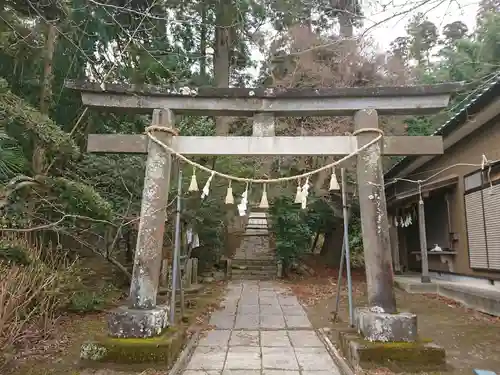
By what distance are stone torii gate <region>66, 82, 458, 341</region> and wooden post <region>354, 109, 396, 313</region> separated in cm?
1

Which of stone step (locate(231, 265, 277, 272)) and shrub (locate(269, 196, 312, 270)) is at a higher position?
shrub (locate(269, 196, 312, 270))

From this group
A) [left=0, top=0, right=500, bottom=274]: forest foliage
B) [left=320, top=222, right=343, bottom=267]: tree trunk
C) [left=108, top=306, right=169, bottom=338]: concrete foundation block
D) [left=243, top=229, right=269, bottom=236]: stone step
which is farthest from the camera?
[left=243, top=229, right=269, bottom=236]: stone step

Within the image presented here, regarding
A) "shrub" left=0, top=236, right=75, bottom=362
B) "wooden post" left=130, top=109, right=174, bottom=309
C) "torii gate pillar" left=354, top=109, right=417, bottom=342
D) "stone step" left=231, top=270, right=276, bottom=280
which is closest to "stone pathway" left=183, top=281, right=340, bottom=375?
"torii gate pillar" left=354, top=109, right=417, bottom=342

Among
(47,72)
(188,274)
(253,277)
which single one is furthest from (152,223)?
(253,277)

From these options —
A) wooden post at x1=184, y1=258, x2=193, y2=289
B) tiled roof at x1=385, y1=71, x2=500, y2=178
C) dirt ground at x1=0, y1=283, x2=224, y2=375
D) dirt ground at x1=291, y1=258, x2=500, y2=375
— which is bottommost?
dirt ground at x1=0, y1=283, x2=224, y2=375

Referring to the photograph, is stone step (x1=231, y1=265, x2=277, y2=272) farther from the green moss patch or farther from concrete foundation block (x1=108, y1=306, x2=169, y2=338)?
the green moss patch

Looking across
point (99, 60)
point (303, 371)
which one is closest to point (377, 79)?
point (99, 60)

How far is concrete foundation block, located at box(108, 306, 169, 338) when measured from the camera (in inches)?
191

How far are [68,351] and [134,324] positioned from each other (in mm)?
1385

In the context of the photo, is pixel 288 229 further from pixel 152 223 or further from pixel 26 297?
pixel 26 297

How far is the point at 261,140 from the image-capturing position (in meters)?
5.57

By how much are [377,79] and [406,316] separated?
Answer: 11.3 meters

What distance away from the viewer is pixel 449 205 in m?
11.3

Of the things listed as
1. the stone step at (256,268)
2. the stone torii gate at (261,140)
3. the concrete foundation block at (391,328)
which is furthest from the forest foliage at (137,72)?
the concrete foundation block at (391,328)
